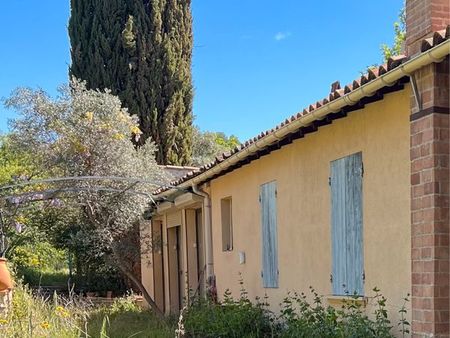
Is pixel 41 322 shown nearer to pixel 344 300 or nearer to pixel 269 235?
pixel 344 300

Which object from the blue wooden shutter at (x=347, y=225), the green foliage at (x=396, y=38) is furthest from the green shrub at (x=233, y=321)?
the green foliage at (x=396, y=38)

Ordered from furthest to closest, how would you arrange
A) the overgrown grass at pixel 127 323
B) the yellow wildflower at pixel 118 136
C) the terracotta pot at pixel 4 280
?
1. the yellow wildflower at pixel 118 136
2. the overgrown grass at pixel 127 323
3. the terracotta pot at pixel 4 280

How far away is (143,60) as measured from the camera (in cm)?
1980

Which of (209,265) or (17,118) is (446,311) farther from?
(17,118)

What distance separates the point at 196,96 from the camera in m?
20.9

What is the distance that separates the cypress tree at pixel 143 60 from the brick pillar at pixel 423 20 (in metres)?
14.2

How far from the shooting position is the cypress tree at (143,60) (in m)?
19.5

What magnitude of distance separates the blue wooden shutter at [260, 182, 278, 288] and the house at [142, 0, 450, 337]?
0.02m

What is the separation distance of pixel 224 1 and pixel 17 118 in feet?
25.5

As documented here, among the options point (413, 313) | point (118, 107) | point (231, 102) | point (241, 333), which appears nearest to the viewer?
point (413, 313)

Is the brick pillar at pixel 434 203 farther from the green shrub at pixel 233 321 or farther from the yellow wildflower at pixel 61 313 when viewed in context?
the yellow wildflower at pixel 61 313

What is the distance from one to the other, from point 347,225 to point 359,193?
1.47ft

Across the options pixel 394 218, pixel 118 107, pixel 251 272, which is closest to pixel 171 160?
pixel 118 107

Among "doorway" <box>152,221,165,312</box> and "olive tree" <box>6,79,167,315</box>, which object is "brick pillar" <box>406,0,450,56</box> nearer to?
"olive tree" <box>6,79,167,315</box>
